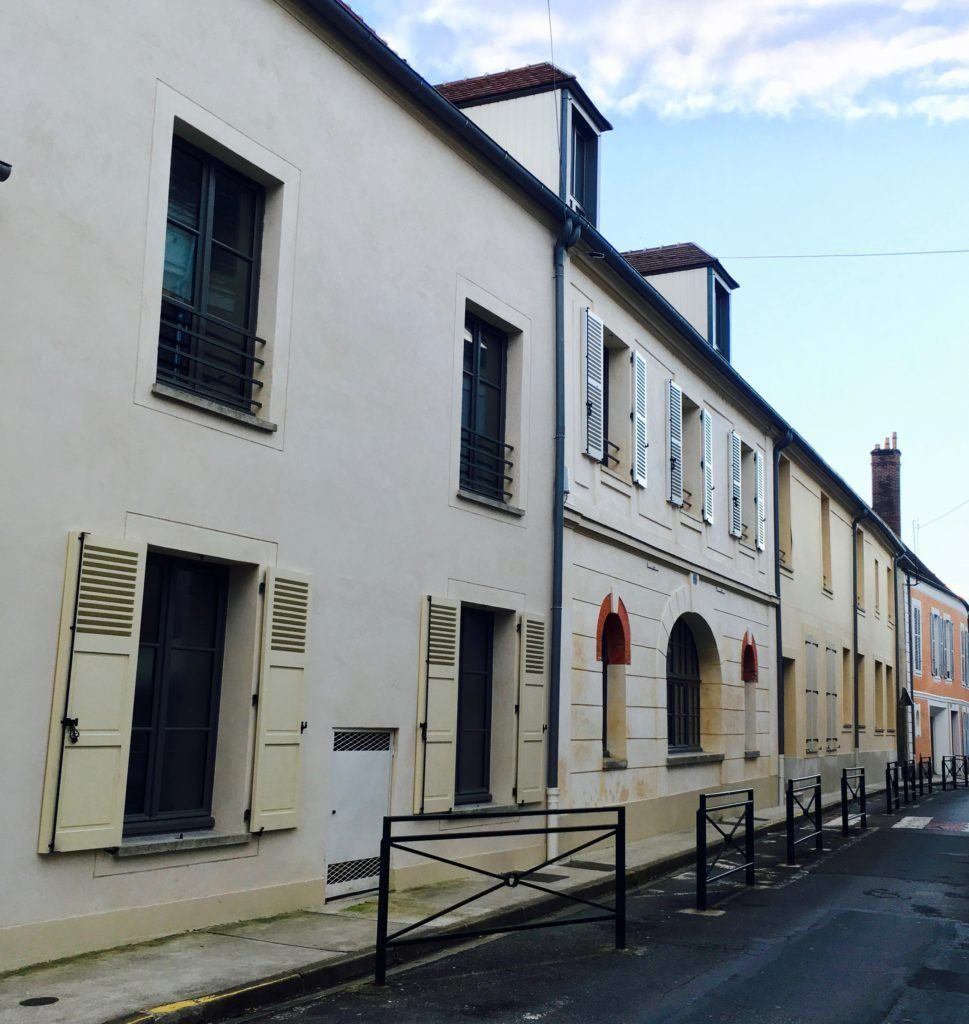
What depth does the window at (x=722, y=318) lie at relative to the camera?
18.8m

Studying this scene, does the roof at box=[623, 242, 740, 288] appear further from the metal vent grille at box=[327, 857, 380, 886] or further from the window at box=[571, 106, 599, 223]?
the metal vent grille at box=[327, 857, 380, 886]

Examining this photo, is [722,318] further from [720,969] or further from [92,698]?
[92,698]

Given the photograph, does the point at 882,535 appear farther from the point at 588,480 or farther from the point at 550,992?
the point at 550,992

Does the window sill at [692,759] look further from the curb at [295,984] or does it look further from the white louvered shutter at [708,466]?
the curb at [295,984]

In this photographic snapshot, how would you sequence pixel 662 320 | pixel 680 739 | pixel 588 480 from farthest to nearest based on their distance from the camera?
pixel 680 739 < pixel 662 320 < pixel 588 480

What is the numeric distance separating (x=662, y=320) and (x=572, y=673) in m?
5.40

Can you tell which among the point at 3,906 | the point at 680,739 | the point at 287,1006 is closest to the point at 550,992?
the point at 287,1006

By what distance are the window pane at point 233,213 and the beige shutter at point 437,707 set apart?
3319 mm

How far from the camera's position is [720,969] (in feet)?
23.1

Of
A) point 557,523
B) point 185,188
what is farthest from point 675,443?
point 185,188

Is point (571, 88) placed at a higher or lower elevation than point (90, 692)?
higher

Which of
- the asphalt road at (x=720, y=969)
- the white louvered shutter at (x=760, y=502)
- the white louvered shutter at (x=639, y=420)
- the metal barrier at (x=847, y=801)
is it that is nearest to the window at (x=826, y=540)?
the white louvered shutter at (x=760, y=502)

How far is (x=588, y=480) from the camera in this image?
42.3ft

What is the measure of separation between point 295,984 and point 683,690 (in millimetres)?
11049
